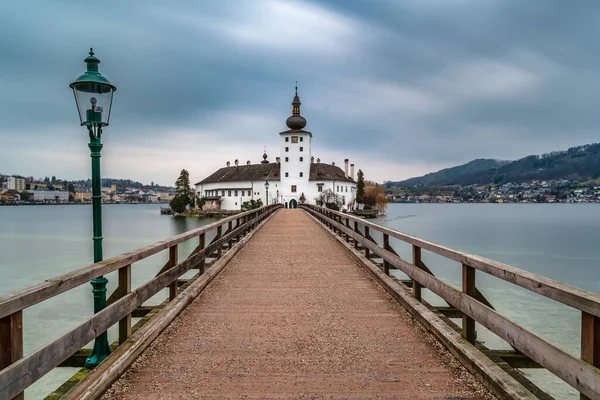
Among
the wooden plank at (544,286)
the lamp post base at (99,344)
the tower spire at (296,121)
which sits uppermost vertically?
the tower spire at (296,121)

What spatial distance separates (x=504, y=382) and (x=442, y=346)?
3.71 feet

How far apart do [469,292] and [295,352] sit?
1.86m

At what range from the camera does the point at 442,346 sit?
4.43m

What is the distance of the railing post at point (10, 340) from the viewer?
2.54m

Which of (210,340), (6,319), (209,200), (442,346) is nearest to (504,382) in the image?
(442,346)

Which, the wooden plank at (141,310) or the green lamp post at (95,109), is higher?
the green lamp post at (95,109)

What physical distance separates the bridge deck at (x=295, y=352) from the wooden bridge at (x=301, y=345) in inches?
0.6

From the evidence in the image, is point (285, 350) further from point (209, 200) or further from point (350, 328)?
point (209, 200)

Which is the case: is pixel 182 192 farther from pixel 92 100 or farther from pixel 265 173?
pixel 92 100

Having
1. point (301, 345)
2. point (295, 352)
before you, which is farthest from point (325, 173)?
point (295, 352)

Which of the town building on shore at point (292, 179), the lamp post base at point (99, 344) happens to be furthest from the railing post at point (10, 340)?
the town building on shore at point (292, 179)

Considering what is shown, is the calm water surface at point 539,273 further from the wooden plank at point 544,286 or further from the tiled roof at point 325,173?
the tiled roof at point 325,173

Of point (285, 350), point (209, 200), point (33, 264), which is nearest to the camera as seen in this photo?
point (285, 350)

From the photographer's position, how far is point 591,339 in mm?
2502
